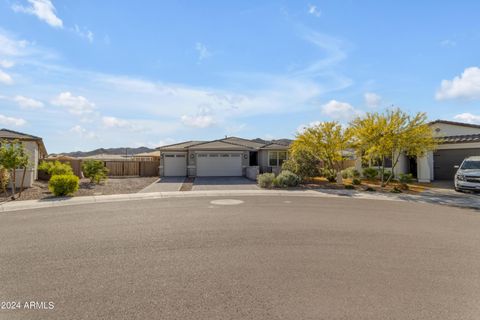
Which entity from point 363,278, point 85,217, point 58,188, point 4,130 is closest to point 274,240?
point 363,278

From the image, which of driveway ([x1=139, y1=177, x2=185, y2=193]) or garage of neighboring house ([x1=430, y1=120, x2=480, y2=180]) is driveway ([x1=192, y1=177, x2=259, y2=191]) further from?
garage of neighboring house ([x1=430, y1=120, x2=480, y2=180])

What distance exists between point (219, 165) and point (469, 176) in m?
18.8

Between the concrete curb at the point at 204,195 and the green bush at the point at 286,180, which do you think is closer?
the concrete curb at the point at 204,195

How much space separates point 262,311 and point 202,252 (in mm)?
2547

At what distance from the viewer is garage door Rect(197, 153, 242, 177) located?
86.1 ft

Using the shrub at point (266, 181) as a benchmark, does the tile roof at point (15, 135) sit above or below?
above

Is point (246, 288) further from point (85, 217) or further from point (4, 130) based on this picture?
point (4, 130)

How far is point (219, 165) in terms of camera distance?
26.5 meters

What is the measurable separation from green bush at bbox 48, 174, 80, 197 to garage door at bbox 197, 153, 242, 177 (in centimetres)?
1277

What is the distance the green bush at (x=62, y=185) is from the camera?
1395 cm

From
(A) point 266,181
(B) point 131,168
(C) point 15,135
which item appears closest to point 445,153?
(A) point 266,181

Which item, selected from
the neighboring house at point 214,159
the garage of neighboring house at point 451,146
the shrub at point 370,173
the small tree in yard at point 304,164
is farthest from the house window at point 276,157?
the garage of neighboring house at point 451,146

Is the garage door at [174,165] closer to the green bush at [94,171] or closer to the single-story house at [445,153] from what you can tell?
the green bush at [94,171]

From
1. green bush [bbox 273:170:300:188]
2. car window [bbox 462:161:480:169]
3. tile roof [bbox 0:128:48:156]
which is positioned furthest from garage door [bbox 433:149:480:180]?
tile roof [bbox 0:128:48:156]
